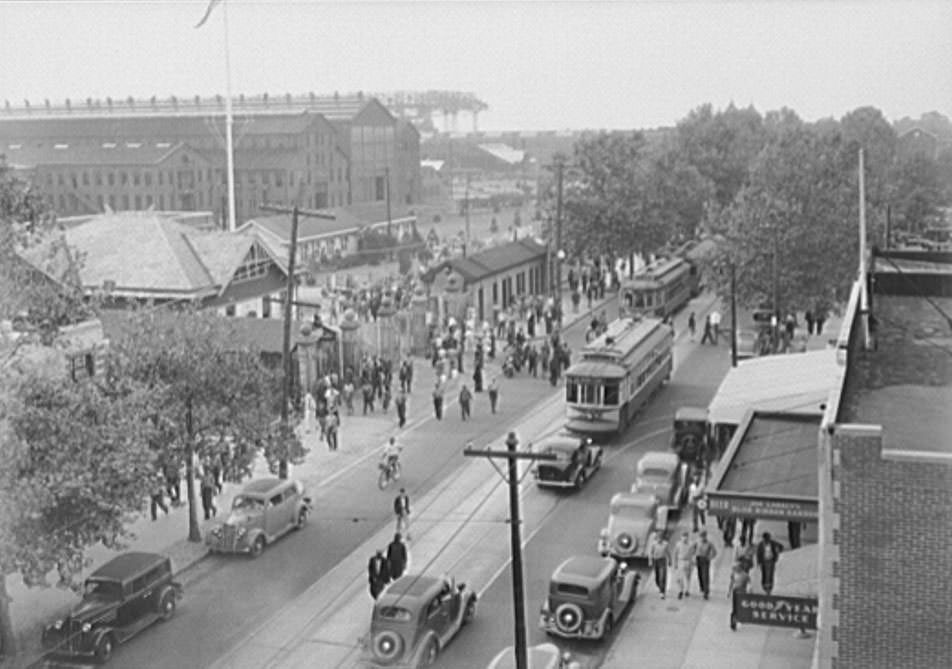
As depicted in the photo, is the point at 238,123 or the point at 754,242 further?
the point at 238,123

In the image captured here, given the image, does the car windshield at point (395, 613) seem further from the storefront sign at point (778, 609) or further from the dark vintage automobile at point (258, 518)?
the dark vintage automobile at point (258, 518)

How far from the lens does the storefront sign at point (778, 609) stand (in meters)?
13.0

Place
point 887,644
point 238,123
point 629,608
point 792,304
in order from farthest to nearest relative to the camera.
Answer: point 238,123 < point 792,304 < point 629,608 < point 887,644

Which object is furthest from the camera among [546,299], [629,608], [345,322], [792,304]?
[546,299]

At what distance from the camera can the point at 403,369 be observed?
2908cm

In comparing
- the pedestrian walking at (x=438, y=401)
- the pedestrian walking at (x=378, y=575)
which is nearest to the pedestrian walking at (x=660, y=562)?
the pedestrian walking at (x=378, y=575)

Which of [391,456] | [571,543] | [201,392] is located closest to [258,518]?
[201,392]

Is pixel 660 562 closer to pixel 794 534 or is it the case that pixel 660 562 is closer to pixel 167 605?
pixel 794 534

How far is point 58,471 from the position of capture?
44.8 feet

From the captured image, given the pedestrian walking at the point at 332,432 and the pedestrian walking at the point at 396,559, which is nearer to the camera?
the pedestrian walking at the point at 396,559

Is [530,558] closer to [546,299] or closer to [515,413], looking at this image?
[515,413]

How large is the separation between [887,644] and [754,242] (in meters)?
27.3

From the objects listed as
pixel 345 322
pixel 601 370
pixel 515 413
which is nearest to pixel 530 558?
pixel 601 370

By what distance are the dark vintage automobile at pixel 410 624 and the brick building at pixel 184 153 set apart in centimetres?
4602
